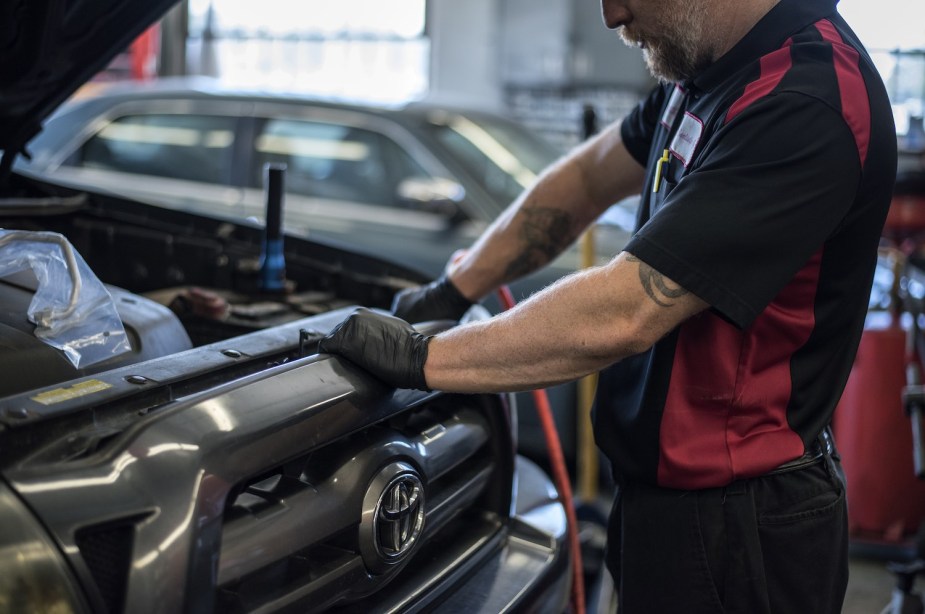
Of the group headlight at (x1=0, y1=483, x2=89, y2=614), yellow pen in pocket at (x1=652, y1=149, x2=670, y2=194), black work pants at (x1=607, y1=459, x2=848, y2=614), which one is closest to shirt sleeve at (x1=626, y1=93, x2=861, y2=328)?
yellow pen in pocket at (x1=652, y1=149, x2=670, y2=194)

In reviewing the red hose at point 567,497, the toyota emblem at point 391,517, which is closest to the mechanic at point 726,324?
the toyota emblem at point 391,517

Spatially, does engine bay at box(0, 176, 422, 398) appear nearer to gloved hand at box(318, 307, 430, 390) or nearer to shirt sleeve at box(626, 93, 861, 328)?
gloved hand at box(318, 307, 430, 390)

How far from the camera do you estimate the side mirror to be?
391 cm

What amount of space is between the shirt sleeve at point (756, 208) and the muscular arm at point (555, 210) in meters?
0.67

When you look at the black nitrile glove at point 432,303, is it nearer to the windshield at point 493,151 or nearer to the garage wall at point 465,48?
the windshield at point 493,151

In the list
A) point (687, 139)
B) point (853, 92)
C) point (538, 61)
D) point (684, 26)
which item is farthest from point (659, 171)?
point (538, 61)

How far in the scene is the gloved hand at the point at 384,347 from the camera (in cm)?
145

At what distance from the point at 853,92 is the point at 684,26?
274mm

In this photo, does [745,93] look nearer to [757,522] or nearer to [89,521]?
[757,522]

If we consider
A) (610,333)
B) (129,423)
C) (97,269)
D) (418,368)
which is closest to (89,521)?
(129,423)

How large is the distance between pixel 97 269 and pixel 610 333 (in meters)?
1.36

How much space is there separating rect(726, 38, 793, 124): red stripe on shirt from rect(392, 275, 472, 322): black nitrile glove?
714mm

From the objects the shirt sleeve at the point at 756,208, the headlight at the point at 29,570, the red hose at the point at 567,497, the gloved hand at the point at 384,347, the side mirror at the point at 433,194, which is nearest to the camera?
the headlight at the point at 29,570

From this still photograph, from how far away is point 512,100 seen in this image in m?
8.69
